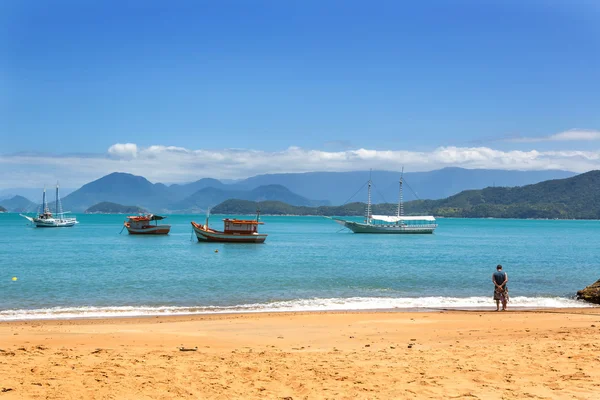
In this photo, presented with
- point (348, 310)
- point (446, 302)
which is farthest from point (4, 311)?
point (446, 302)

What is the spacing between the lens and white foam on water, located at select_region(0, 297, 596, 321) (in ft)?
64.2

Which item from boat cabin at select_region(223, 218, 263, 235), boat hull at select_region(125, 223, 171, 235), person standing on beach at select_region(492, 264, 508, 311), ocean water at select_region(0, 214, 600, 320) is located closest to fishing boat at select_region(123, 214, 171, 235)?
boat hull at select_region(125, 223, 171, 235)

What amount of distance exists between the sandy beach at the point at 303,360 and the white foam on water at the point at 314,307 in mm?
2963

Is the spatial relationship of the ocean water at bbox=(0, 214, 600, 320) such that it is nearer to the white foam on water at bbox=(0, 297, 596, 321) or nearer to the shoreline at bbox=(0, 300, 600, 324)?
the white foam on water at bbox=(0, 297, 596, 321)

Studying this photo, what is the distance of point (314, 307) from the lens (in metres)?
21.6

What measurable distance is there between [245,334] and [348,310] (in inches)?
282

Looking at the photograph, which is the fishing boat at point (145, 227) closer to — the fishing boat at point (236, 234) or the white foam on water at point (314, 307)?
the fishing boat at point (236, 234)

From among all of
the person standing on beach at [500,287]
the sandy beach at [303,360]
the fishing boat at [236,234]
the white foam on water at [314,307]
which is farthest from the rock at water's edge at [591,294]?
the fishing boat at [236,234]

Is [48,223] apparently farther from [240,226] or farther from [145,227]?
[240,226]

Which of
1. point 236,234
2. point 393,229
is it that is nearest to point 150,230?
point 236,234

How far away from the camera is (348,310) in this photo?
20.8 metres

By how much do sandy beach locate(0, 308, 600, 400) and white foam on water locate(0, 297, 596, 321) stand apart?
296 centimetres

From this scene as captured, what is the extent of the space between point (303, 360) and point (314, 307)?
1102 centimetres

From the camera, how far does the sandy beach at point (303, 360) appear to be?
8.48 m
